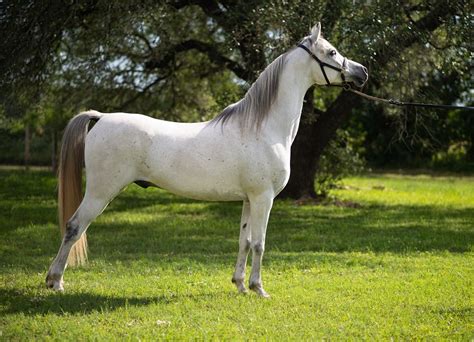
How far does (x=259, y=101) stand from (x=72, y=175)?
1990 millimetres

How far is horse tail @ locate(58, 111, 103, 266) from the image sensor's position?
6.31 meters

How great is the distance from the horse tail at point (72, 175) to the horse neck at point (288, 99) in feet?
6.18

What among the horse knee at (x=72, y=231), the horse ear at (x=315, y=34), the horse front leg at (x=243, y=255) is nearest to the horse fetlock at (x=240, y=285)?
the horse front leg at (x=243, y=255)

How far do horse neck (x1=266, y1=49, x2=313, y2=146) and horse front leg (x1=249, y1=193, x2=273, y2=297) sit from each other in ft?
2.06

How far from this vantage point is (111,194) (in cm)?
611

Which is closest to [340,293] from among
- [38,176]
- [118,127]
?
[118,127]

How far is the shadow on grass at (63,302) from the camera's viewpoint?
554 centimetres

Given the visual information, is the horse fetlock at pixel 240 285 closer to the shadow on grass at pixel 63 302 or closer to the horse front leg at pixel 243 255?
the horse front leg at pixel 243 255

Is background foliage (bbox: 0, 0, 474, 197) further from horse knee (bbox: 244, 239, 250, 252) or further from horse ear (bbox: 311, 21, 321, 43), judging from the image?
horse knee (bbox: 244, 239, 250, 252)

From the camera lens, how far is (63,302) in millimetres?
5773

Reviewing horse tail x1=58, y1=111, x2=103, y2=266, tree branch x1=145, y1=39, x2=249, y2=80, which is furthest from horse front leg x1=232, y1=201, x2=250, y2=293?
tree branch x1=145, y1=39, x2=249, y2=80

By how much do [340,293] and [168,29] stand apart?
28.2 ft

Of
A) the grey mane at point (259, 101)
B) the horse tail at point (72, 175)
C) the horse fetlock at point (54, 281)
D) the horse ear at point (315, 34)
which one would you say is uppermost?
the horse ear at point (315, 34)

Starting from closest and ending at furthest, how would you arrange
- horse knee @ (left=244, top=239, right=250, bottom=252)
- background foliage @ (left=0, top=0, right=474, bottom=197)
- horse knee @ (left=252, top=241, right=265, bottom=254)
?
horse knee @ (left=252, top=241, right=265, bottom=254) → horse knee @ (left=244, top=239, right=250, bottom=252) → background foliage @ (left=0, top=0, right=474, bottom=197)
